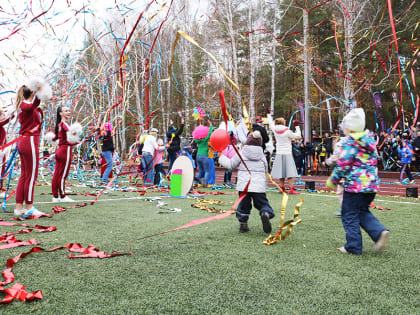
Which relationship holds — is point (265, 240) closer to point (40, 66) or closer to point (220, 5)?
point (40, 66)

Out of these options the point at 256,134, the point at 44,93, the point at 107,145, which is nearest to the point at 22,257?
the point at 44,93

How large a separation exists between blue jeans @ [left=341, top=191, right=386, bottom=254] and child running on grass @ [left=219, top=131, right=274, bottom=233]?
93cm

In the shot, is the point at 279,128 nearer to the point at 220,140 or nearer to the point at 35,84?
the point at 220,140

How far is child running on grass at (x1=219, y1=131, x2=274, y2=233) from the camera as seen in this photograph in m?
4.41

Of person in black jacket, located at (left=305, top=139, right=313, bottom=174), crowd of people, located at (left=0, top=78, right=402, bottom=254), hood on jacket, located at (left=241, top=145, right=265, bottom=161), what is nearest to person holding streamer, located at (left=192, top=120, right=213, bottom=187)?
crowd of people, located at (left=0, top=78, right=402, bottom=254)

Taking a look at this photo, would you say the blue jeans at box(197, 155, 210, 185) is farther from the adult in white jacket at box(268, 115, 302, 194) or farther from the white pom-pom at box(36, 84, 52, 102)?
the white pom-pom at box(36, 84, 52, 102)

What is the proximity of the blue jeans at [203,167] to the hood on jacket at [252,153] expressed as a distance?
5.62 m

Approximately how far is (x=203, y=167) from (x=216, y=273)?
7549mm

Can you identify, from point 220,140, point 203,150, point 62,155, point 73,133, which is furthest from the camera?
point 203,150

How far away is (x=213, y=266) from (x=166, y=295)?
70 centimetres

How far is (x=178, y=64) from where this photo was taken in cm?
2667

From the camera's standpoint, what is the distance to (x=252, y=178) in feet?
14.7

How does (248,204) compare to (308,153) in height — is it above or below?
below

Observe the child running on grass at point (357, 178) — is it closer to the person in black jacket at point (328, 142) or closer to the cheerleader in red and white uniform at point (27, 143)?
the cheerleader in red and white uniform at point (27, 143)
